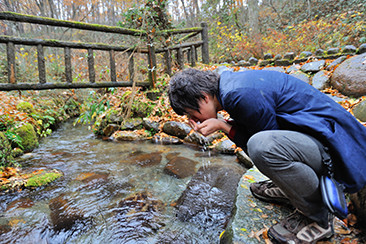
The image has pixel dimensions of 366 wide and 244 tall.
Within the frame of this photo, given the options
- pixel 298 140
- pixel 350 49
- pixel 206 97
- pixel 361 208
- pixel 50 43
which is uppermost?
pixel 50 43

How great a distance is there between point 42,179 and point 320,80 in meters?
5.69

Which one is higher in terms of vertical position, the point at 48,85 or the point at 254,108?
the point at 48,85

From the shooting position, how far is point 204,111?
4.99 ft

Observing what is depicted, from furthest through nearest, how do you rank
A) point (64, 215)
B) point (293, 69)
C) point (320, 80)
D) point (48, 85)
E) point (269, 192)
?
point (293, 69), point (320, 80), point (48, 85), point (64, 215), point (269, 192)

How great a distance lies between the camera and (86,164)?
364 cm

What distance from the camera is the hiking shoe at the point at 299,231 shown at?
1260 millimetres

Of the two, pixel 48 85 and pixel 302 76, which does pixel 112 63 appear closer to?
pixel 48 85

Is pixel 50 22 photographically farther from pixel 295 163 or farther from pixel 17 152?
pixel 295 163

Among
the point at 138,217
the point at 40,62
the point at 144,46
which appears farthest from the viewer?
the point at 144,46

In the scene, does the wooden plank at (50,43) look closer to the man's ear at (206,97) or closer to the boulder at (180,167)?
the boulder at (180,167)

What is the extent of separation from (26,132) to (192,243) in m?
4.58

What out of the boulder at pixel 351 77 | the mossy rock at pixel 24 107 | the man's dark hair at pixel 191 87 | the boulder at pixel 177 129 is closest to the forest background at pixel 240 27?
the mossy rock at pixel 24 107

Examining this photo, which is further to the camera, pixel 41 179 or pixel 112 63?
pixel 112 63

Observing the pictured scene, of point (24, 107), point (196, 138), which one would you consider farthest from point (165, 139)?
point (24, 107)
